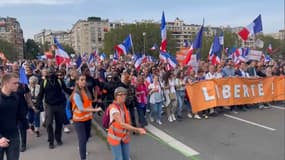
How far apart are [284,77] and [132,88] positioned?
6509mm

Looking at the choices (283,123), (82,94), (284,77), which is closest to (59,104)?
(82,94)

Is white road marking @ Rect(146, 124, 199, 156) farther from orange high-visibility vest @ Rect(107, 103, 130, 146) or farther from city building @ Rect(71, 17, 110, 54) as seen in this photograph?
city building @ Rect(71, 17, 110, 54)

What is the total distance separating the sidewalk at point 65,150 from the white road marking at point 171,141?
54.0 inches

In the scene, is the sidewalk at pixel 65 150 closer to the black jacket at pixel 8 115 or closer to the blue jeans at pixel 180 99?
the black jacket at pixel 8 115

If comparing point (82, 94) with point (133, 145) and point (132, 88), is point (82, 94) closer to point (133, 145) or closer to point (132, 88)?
point (133, 145)

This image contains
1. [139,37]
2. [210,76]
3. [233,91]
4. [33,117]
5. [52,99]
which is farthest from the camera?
[139,37]

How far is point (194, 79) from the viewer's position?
10148mm

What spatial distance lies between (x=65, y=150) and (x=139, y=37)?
208 ft

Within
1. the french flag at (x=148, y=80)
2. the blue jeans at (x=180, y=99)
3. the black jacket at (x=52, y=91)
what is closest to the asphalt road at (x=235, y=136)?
the blue jeans at (x=180, y=99)

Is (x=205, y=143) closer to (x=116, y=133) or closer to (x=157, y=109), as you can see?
(x=157, y=109)

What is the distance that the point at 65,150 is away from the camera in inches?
252

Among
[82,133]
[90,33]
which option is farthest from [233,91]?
[90,33]

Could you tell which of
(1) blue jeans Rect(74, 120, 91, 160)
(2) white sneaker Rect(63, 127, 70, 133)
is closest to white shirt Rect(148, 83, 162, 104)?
(2) white sneaker Rect(63, 127, 70, 133)

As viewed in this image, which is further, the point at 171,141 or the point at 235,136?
the point at 235,136
